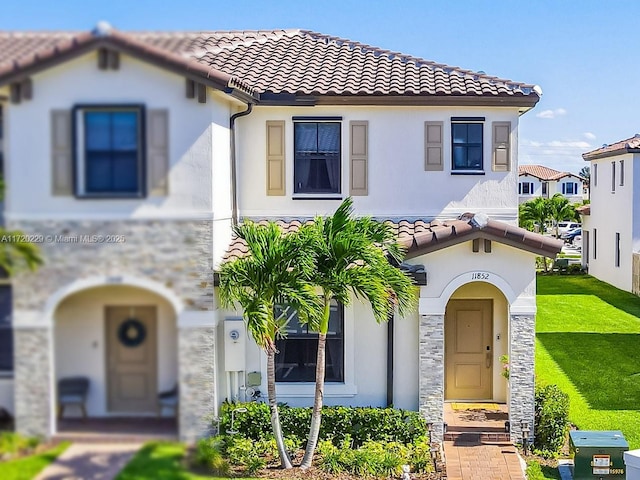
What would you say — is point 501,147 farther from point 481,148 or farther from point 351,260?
point 351,260

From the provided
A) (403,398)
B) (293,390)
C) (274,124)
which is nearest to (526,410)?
(403,398)

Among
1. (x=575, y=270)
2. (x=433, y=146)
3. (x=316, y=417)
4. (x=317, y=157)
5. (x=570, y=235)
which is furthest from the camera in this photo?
(x=570, y=235)

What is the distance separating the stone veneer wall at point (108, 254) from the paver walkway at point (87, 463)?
14.6 inches

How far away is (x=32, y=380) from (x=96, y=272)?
30 centimetres

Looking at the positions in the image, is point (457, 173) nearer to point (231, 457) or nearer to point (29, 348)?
point (231, 457)

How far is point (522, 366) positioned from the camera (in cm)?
1315

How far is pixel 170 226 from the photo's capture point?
207 centimetres

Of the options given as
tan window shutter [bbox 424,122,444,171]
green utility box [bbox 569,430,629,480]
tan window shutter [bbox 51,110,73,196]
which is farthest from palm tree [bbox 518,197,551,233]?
tan window shutter [bbox 51,110,73,196]

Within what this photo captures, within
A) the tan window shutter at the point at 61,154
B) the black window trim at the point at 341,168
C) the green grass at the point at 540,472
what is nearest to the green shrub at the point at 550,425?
the green grass at the point at 540,472

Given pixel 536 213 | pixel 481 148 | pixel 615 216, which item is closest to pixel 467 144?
pixel 481 148

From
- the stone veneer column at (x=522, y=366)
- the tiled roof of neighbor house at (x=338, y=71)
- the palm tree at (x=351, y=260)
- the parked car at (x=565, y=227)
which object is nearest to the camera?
the palm tree at (x=351, y=260)

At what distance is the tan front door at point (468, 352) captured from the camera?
15016 mm

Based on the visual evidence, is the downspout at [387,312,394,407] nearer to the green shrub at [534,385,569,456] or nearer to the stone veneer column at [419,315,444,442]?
the stone veneer column at [419,315,444,442]

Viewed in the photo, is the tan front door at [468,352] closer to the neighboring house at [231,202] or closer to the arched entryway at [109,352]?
the neighboring house at [231,202]
